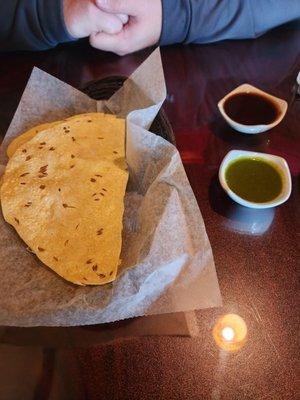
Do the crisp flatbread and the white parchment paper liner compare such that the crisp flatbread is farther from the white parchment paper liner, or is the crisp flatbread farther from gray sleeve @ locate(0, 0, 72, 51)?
gray sleeve @ locate(0, 0, 72, 51)

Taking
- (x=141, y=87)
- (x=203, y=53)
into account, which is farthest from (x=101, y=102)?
(x=203, y=53)

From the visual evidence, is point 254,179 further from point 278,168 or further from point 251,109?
point 251,109

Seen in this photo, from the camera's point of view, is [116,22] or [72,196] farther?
[116,22]

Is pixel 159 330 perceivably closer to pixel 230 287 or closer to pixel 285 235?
pixel 230 287

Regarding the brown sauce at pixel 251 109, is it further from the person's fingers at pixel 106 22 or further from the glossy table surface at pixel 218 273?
the person's fingers at pixel 106 22

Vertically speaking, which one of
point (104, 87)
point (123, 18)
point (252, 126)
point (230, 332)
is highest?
point (123, 18)

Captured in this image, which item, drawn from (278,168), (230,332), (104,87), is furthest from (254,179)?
(104,87)

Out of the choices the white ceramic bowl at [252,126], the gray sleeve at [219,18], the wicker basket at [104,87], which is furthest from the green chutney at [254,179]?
the gray sleeve at [219,18]
